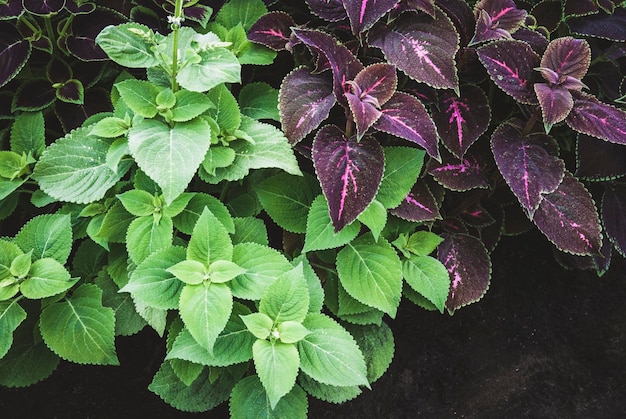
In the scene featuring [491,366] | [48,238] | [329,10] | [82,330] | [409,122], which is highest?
[329,10]

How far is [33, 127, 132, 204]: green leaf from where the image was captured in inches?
41.1

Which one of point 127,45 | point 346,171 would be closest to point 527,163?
point 346,171

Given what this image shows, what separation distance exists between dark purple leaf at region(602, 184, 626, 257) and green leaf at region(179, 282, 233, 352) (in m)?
0.91

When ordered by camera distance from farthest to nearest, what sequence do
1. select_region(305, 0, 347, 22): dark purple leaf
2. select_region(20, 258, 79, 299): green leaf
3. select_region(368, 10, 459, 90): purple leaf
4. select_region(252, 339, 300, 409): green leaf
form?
select_region(305, 0, 347, 22): dark purple leaf
select_region(368, 10, 459, 90): purple leaf
select_region(20, 258, 79, 299): green leaf
select_region(252, 339, 300, 409): green leaf

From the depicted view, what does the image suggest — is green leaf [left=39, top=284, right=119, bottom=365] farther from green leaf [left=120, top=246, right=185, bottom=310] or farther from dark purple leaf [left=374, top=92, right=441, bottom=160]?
dark purple leaf [left=374, top=92, right=441, bottom=160]

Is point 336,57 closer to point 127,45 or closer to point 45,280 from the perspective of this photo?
point 127,45

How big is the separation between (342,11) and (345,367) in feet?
2.38

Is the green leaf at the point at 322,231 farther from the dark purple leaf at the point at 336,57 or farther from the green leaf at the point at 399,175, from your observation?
the dark purple leaf at the point at 336,57

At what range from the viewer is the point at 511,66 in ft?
3.76

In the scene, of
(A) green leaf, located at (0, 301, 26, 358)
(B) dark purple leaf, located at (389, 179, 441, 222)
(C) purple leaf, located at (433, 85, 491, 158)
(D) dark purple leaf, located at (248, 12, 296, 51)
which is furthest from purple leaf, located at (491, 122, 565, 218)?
(A) green leaf, located at (0, 301, 26, 358)

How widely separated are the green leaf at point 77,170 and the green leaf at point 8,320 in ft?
0.67

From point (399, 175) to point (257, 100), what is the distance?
14.3 inches

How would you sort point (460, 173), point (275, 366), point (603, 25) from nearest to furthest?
1. point (275, 366)
2. point (460, 173)
3. point (603, 25)

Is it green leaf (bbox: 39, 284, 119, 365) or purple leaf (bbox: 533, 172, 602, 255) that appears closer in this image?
green leaf (bbox: 39, 284, 119, 365)
